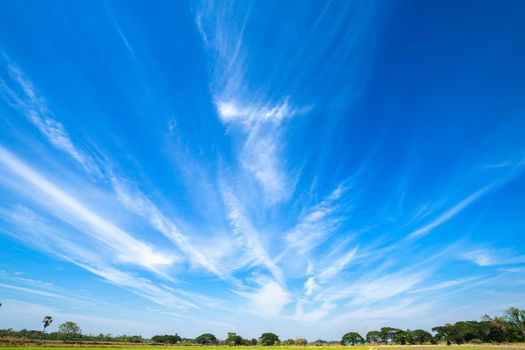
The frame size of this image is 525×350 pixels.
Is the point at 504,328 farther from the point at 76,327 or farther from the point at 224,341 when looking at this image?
the point at 76,327

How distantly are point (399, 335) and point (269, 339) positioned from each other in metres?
65.7

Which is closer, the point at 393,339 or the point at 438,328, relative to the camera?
the point at 438,328

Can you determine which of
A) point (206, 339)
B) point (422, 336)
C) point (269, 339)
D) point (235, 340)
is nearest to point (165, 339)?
point (206, 339)

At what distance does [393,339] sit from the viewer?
447 ft

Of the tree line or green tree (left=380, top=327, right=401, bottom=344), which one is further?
green tree (left=380, top=327, right=401, bottom=344)

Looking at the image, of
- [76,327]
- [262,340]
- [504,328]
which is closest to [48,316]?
[76,327]

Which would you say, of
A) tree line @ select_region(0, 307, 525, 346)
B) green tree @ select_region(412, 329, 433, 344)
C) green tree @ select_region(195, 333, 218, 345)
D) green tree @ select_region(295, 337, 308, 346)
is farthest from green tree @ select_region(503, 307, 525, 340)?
green tree @ select_region(195, 333, 218, 345)

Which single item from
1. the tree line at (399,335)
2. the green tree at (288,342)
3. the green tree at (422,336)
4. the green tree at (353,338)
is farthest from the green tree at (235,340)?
the green tree at (422,336)

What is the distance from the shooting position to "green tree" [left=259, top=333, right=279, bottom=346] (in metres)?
146

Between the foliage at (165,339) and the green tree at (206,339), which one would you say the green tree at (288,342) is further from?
the foliage at (165,339)

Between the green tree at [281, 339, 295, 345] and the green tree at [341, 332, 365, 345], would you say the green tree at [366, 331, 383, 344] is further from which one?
the green tree at [281, 339, 295, 345]

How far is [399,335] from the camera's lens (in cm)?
13012

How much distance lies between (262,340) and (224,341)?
2473 cm

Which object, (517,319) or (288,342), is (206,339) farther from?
(517,319)
